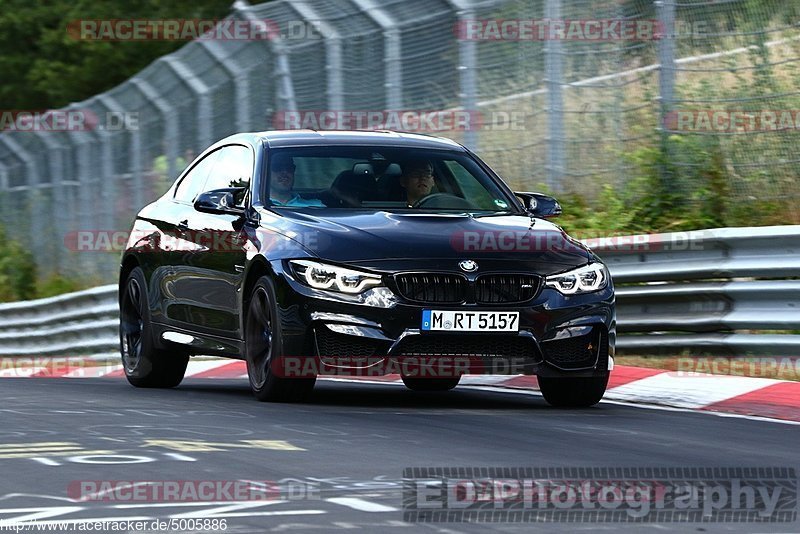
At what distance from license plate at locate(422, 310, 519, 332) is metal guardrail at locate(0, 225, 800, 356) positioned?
8.90 feet

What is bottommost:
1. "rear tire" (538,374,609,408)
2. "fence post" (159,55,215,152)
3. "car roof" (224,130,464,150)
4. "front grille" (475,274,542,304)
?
"rear tire" (538,374,609,408)

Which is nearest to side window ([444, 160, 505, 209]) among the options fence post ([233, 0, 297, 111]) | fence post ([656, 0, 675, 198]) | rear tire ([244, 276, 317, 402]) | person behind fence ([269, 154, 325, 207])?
person behind fence ([269, 154, 325, 207])

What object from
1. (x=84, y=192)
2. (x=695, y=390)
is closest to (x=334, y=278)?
(x=695, y=390)

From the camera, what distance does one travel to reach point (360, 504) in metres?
6.22

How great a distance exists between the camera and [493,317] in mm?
9586

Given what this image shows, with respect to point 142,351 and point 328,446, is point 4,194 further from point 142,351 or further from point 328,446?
point 328,446

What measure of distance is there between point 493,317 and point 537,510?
3.50 metres

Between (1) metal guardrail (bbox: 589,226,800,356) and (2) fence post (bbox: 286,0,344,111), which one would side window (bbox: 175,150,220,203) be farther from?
(2) fence post (bbox: 286,0,344,111)

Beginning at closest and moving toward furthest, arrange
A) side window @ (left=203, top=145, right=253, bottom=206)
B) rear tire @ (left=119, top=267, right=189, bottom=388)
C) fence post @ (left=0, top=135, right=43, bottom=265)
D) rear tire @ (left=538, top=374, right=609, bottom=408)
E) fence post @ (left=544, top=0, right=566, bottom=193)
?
rear tire @ (left=538, top=374, right=609, bottom=408) → side window @ (left=203, top=145, right=253, bottom=206) → rear tire @ (left=119, top=267, right=189, bottom=388) → fence post @ (left=544, top=0, right=566, bottom=193) → fence post @ (left=0, top=135, right=43, bottom=265)

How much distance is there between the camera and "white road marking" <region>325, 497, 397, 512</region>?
20.1ft

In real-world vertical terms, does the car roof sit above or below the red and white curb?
above

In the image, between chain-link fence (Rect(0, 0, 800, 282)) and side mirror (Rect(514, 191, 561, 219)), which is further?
chain-link fence (Rect(0, 0, 800, 282))

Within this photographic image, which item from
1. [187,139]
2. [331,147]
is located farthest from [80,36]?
[331,147]

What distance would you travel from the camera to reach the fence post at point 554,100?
51.3ft
